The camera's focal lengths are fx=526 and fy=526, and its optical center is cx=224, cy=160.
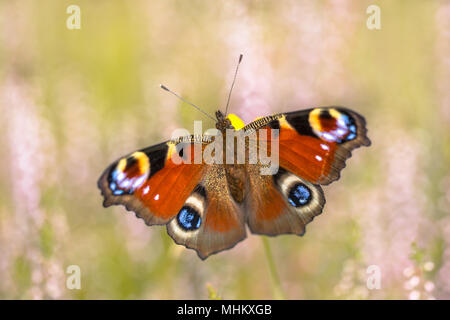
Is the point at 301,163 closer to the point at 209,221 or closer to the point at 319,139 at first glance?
the point at 319,139

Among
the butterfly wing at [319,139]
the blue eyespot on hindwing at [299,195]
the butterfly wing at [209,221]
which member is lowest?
the butterfly wing at [209,221]

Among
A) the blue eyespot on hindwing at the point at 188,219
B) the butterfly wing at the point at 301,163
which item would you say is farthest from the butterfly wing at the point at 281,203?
the blue eyespot on hindwing at the point at 188,219

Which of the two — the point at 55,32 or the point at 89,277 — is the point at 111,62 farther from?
the point at 89,277

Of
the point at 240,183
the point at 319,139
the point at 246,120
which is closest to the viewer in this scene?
→ the point at 319,139

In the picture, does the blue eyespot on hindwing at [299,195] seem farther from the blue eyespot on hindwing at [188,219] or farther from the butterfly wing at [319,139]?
the blue eyespot on hindwing at [188,219]

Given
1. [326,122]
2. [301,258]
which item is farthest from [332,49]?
[326,122]

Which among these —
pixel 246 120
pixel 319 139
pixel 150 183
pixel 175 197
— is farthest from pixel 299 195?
pixel 246 120
